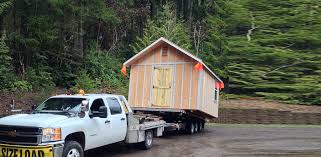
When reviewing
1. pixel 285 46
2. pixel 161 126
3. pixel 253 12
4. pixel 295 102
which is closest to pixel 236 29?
pixel 253 12

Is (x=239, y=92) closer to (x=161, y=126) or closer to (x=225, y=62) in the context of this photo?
(x=225, y=62)

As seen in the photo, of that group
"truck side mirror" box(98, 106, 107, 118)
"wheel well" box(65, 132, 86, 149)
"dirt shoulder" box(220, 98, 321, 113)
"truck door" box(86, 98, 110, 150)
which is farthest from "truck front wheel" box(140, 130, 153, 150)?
"dirt shoulder" box(220, 98, 321, 113)

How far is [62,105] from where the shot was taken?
11.4 meters

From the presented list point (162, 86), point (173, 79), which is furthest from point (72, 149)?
point (162, 86)

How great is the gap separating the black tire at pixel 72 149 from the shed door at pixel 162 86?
9.20 m

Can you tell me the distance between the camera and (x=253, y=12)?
35.8 metres

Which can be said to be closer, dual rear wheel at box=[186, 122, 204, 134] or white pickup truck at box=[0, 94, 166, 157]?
white pickup truck at box=[0, 94, 166, 157]

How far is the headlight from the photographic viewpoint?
9.51 m

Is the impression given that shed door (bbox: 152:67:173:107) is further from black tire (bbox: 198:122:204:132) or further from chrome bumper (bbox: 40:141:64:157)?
chrome bumper (bbox: 40:141:64:157)

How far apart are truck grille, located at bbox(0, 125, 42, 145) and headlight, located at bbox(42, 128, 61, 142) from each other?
10cm

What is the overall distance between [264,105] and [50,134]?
67.3ft

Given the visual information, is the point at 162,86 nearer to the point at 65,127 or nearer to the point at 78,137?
the point at 78,137

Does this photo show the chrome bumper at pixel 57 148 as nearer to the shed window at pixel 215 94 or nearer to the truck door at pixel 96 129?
the truck door at pixel 96 129

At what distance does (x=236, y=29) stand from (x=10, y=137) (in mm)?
28362
